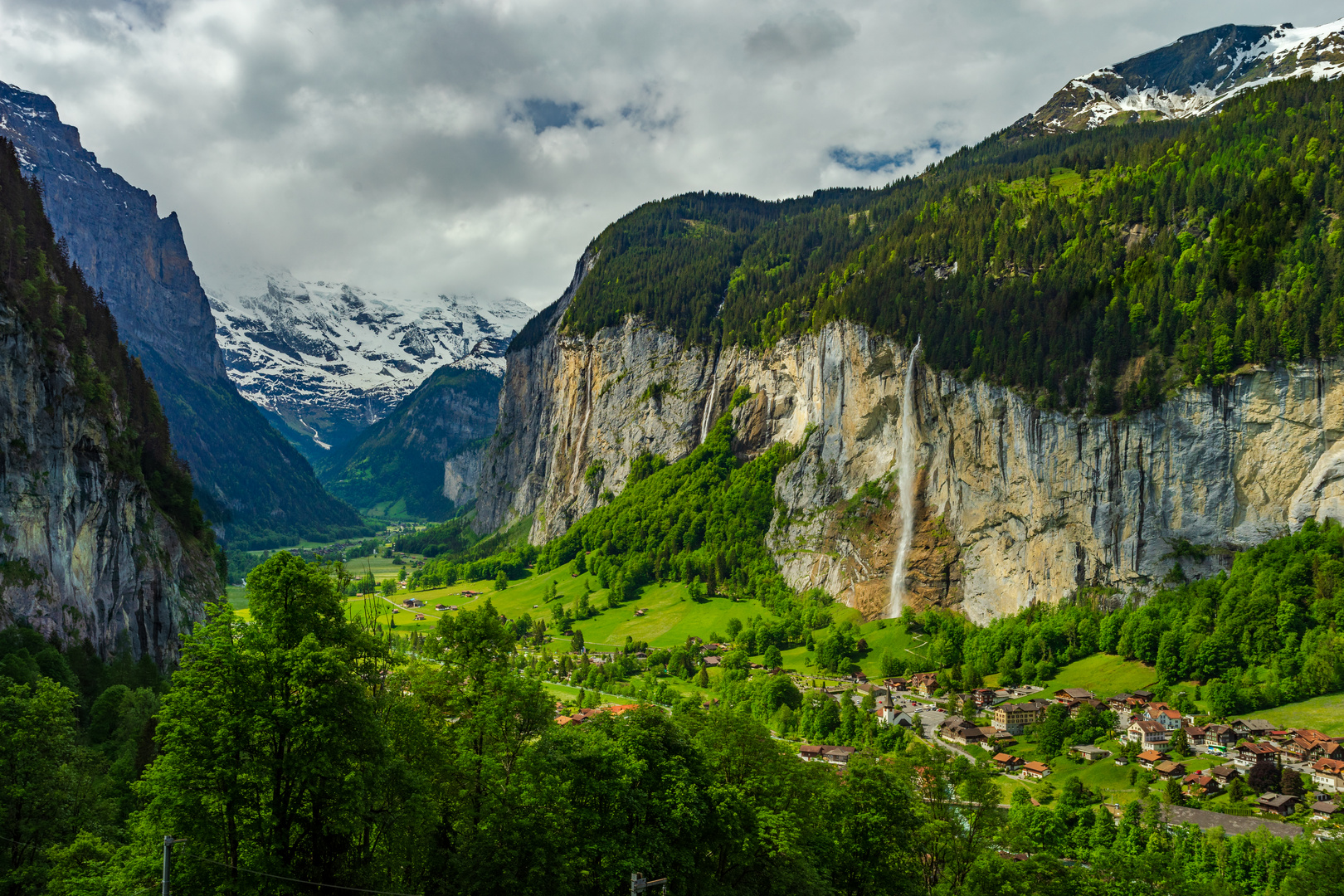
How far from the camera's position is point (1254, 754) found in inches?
2689

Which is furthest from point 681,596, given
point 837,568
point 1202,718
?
point 1202,718

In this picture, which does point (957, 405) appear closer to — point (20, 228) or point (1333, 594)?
point (1333, 594)

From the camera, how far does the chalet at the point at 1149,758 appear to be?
70.7m

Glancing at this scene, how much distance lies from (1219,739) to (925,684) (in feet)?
102

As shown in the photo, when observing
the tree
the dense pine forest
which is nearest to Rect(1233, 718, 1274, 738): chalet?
the tree

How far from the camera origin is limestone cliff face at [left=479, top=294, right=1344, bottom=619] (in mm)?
95188

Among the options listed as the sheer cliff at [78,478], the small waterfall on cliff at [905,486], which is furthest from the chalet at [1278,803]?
the sheer cliff at [78,478]

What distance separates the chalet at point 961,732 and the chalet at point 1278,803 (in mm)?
22603

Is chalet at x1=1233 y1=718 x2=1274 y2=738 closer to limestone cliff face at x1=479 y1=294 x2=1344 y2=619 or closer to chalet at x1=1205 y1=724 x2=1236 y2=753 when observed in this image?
chalet at x1=1205 y1=724 x2=1236 y2=753

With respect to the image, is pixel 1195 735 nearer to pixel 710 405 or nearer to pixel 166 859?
pixel 166 859

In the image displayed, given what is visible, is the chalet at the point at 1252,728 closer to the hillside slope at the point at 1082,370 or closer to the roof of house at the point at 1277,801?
the roof of house at the point at 1277,801

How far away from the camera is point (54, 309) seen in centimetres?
7319

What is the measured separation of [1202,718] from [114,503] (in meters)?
96.1

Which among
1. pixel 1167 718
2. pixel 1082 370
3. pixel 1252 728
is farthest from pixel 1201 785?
pixel 1082 370
